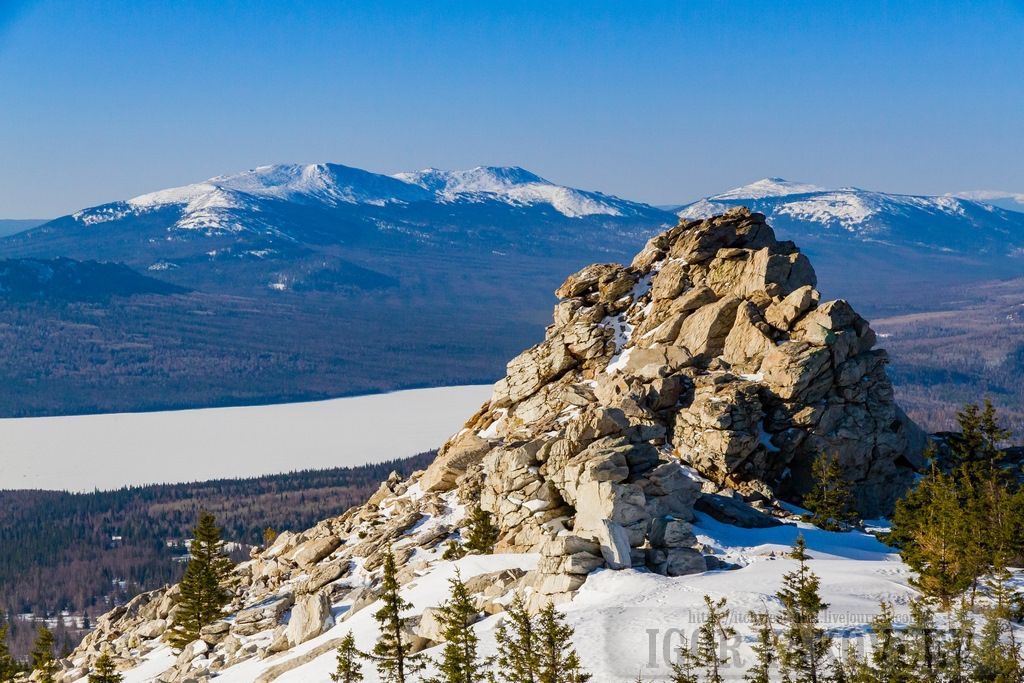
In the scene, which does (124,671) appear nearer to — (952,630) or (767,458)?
(767,458)

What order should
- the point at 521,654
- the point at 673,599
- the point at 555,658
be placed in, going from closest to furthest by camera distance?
1. the point at 555,658
2. the point at 521,654
3. the point at 673,599

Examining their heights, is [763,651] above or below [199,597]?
above

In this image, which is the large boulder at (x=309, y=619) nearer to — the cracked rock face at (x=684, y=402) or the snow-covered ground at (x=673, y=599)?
the snow-covered ground at (x=673, y=599)

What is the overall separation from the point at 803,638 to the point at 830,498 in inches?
928

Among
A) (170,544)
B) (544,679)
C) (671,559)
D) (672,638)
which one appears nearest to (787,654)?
(672,638)

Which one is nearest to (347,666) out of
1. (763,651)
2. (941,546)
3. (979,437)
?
(763,651)

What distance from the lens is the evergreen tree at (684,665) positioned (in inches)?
1125

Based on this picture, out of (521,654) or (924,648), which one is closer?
(924,648)

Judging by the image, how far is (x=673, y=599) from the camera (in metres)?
35.7

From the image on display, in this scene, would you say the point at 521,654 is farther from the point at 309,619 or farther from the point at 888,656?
the point at 309,619

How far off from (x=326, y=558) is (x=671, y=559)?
81.3ft

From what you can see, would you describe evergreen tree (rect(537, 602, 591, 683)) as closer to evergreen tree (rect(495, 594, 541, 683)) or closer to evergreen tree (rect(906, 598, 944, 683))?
evergreen tree (rect(495, 594, 541, 683))

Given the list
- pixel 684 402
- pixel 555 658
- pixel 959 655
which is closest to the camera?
pixel 959 655

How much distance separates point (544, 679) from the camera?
2956 centimetres
